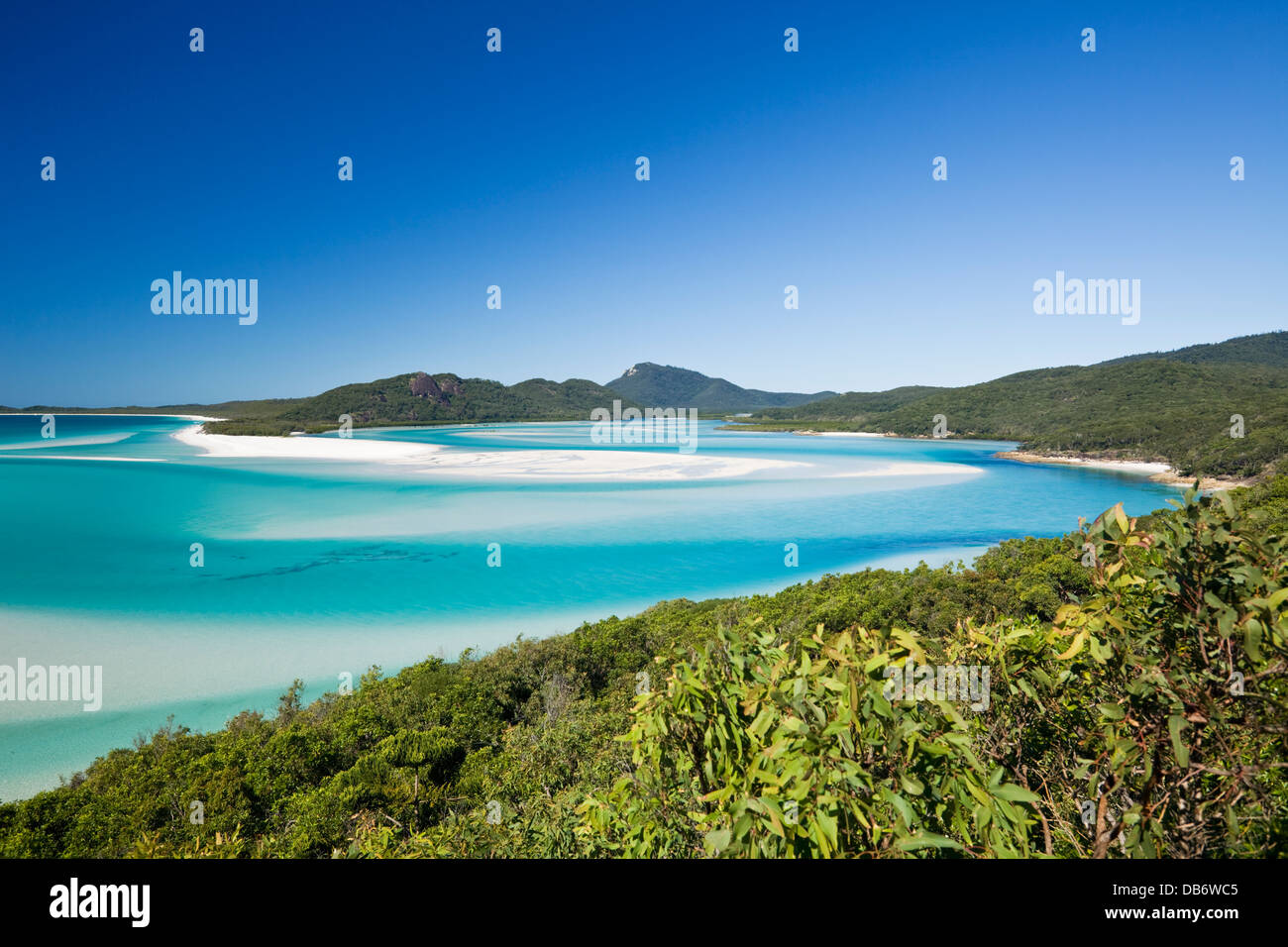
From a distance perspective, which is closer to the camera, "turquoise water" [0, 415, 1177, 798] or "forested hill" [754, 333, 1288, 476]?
"turquoise water" [0, 415, 1177, 798]

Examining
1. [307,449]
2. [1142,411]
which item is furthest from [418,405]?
[1142,411]

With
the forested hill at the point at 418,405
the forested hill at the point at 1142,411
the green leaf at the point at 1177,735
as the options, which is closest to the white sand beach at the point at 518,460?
the forested hill at the point at 1142,411

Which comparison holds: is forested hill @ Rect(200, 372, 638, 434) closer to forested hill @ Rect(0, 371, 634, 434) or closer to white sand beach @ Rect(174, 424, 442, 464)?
forested hill @ Rect(0, 371, 634, 434)
